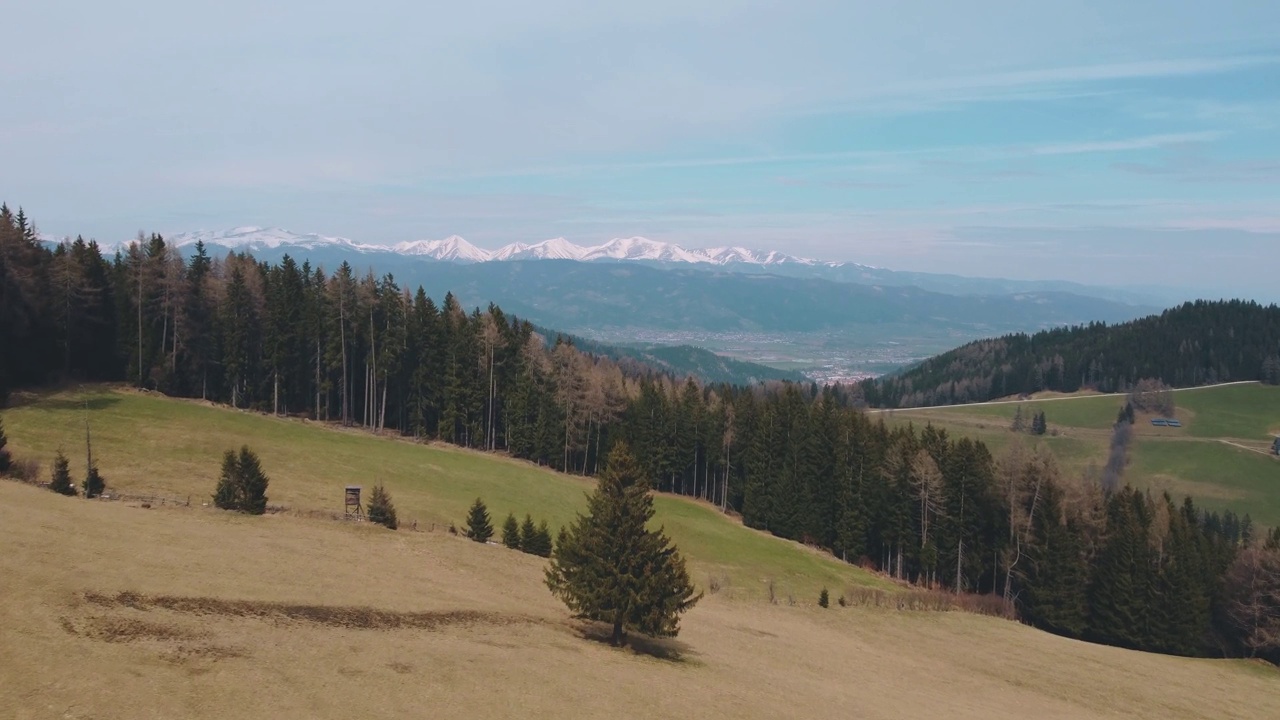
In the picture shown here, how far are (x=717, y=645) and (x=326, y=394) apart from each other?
67867 mm

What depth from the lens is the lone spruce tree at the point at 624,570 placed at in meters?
32.1

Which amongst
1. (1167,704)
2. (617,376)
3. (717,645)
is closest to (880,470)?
(617,376)

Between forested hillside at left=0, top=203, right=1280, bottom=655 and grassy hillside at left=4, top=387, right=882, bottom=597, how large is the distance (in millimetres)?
7602

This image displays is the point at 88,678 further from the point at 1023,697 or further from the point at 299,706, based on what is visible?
the point at 1023,697

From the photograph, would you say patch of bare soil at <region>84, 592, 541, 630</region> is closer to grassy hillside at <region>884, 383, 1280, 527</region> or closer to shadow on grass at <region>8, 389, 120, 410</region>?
shadow on grass at <region>8, 389, 120, 410</region>

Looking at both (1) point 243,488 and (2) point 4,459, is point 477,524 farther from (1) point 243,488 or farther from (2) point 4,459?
(2) point 4,459

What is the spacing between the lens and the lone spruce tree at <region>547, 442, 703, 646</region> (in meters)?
32.1

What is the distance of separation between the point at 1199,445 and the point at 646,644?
175m

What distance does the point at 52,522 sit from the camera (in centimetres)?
3077

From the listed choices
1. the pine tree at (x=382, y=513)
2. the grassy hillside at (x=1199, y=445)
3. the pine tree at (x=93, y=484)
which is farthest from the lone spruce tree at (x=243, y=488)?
the grassy hillside at (x=1199, y=445)

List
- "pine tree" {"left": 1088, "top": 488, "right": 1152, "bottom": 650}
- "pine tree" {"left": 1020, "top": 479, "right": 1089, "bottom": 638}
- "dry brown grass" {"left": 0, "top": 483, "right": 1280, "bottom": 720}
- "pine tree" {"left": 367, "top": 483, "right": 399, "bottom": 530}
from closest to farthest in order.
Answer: "dry brown grass" {"left": 0, "top": 483, "right": 1280, "bottom": 720} → "pine tree" {"left": 367, "top": 483, "right": 399, "bottom": 530} → "pine tree" {"left": 1088, "top": 488, "right": 1152, "bottom": 650} → "pine tree" {"left": 1020, "top": 479, "right": 1089, "bottom": 638}

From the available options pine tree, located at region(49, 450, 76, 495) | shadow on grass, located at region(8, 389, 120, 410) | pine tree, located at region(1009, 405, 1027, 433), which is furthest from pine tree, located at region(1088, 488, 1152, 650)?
pine tree, located at region(1009, 405, 1027, 433)

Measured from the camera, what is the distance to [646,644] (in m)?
35.4

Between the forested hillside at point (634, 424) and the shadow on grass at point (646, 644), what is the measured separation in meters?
49.8
